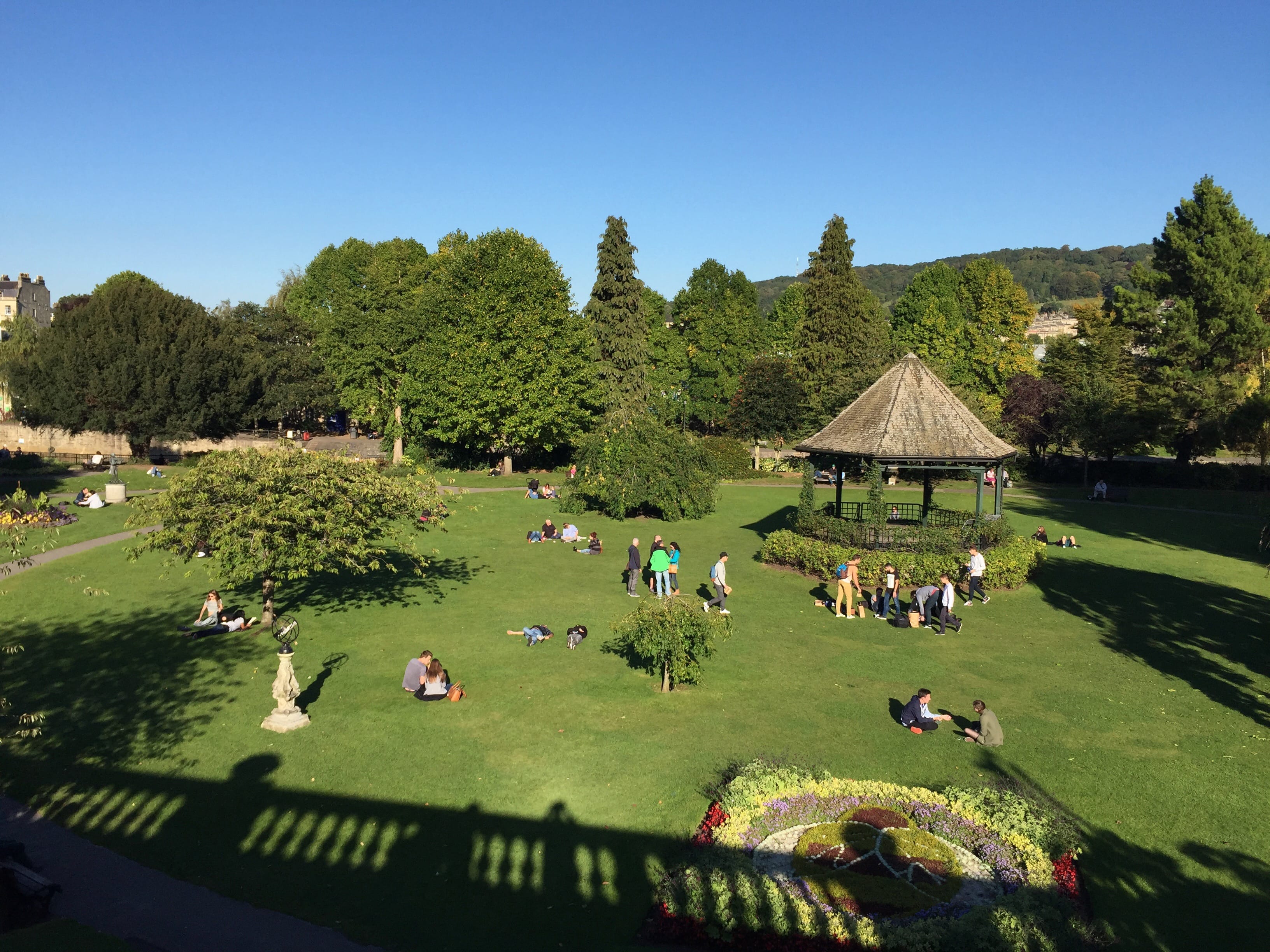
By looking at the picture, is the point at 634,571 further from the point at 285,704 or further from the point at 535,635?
the point at 285,704

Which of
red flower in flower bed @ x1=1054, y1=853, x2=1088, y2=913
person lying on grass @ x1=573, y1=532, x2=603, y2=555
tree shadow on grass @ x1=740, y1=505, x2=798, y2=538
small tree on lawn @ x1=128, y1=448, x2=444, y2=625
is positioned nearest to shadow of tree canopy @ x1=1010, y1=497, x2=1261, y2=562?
tree shadow on grass @ x1=740, y1=505, x2=798, y2=538

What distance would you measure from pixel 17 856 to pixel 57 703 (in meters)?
6.08

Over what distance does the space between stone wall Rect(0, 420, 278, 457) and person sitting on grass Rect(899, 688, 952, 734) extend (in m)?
55.2

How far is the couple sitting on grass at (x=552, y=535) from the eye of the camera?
97.2ft

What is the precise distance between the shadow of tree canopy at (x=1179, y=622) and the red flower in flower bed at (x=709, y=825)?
10117 millimetres

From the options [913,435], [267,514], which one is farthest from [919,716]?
[913,435]

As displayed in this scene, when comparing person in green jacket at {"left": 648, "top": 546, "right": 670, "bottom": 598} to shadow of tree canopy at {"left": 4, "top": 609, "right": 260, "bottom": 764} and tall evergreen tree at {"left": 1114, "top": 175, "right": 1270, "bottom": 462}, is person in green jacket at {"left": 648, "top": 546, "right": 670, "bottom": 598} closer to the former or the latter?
shadow of tree canopy at {"left": 4, "top": 609, "right": 260, "bottom": 764}

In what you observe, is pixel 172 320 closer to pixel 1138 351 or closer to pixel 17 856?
pixel 17 856

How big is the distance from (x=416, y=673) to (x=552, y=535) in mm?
15445

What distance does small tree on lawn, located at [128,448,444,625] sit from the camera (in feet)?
55.2

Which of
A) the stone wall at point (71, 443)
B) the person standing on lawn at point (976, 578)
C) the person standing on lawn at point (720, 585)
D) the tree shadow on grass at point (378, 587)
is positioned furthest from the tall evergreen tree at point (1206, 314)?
the stone wall at point (71, 443)

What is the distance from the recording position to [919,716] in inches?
542

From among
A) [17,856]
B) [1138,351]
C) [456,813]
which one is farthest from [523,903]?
[1138,351]

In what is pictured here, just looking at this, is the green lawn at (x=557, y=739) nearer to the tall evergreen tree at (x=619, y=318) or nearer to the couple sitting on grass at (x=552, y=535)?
the couple sitting on grass at (x=552, y=535)
